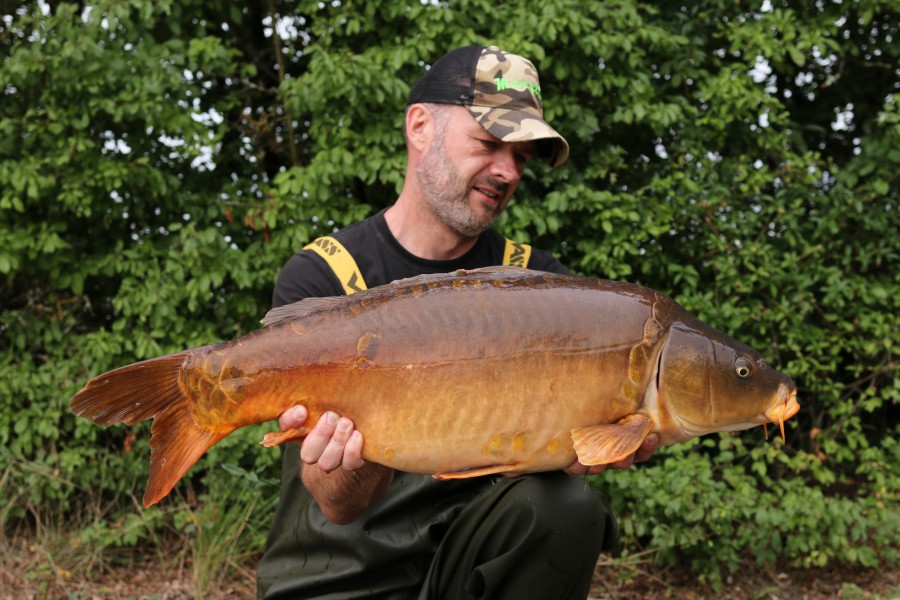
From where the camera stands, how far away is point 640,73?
4.04m

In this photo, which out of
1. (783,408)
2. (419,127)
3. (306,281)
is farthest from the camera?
(419,127)

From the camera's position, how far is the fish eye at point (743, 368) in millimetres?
1766

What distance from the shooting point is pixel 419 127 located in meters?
2.66

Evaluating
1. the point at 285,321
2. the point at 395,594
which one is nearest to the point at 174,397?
the point at 285,321

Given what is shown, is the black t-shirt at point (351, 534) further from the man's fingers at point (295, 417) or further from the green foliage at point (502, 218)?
the green foliage at point (502, 218)

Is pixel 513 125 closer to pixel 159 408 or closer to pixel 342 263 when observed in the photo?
pixel 342 263

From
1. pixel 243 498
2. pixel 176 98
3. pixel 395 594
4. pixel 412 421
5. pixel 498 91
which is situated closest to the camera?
pixel 412 421

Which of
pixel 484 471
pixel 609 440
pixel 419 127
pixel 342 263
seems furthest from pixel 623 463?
pixel 419 127

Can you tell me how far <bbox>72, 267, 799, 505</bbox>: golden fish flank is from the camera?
171 centimetres

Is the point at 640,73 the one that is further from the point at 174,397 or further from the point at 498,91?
the point at 174,397

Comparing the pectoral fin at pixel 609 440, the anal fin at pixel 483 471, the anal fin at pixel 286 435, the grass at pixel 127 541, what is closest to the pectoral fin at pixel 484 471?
the anal fin at pixel 483 471

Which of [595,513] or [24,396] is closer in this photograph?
[595,513]

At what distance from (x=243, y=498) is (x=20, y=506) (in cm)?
98

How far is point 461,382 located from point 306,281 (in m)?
0.85
